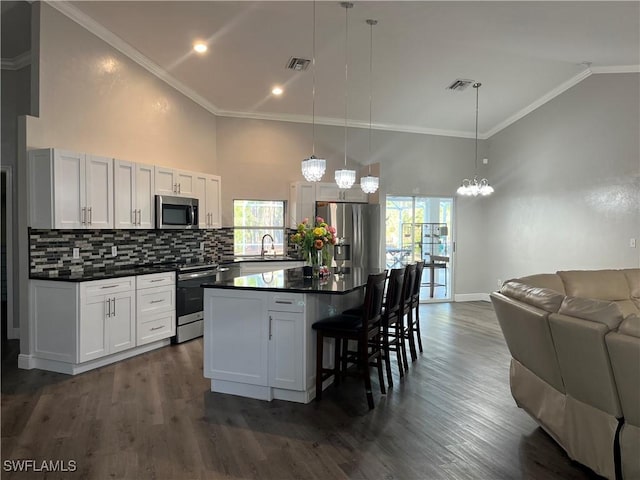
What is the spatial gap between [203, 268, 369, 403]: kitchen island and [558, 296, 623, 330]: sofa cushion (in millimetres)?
1526

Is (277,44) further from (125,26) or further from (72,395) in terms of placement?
(72,395)

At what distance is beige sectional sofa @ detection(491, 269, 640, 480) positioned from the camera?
89.3 inches

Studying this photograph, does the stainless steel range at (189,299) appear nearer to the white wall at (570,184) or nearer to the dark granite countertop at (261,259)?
the dark granite countertop at (261,259)

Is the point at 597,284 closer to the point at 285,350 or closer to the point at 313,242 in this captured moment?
the point at 313,242

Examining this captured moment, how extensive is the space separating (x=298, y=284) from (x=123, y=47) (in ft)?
12.4

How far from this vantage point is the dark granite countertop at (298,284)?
3.54 m

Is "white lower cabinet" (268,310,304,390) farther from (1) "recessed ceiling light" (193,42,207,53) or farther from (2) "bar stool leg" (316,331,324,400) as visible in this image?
(1) "recessed ceiling light" (193,42,207,53)

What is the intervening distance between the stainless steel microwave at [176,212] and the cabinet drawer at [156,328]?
3.83ft

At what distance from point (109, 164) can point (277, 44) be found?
241 cm

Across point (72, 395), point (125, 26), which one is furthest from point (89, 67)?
point (72, 395)

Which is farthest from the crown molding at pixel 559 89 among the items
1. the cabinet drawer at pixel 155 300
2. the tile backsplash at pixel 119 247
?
the cabinet drawer at pixel 155 300

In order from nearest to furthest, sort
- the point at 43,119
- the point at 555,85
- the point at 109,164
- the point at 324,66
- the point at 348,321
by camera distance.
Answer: the point at 348,321 → the point at 43,119 → the point at 109,164 → the point at 324,66 → the point at 555,85

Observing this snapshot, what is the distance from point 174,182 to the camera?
5.92 meters

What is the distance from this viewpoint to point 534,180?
25.5 feet
